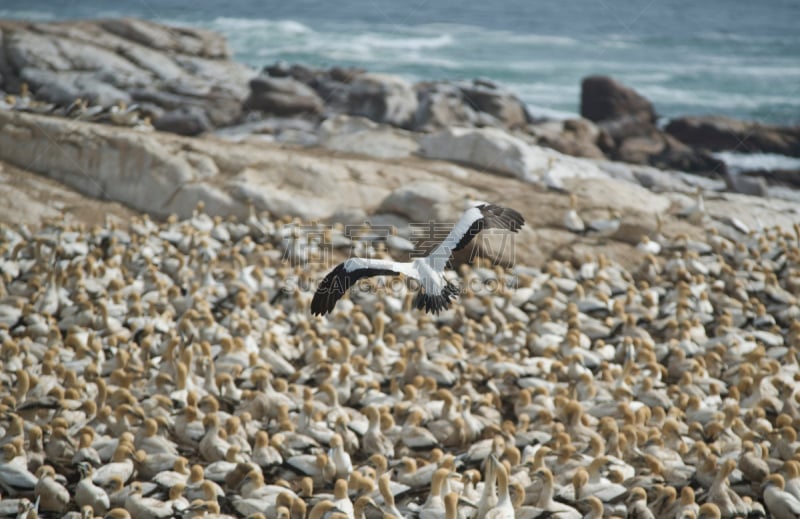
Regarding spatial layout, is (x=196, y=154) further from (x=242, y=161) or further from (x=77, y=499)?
(x=77, y=499)

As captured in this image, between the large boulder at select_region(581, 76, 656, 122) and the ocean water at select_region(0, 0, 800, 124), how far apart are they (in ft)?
26.3

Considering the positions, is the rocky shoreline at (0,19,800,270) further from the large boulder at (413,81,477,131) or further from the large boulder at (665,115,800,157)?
the large boulder at (665,115,800,157)

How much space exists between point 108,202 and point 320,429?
10363mm

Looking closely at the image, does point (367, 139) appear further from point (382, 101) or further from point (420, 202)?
point (382, 101)

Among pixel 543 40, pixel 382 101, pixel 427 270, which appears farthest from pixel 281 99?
pixel 543 40

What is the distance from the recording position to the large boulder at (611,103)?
34.5 meters

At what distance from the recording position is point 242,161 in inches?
778

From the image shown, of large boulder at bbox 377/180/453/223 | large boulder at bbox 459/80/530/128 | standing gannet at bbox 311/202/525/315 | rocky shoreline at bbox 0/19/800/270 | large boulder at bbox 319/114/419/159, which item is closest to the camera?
standing gannet at bbox 311/202/525/315

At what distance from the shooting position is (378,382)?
12.5m

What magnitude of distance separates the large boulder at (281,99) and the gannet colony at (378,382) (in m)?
11.3

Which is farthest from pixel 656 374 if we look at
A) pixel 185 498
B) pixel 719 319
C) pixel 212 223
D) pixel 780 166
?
pixel 780 166

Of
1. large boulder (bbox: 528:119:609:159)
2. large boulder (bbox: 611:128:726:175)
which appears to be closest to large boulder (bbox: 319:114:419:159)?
large boulder (bbox: 528:119:609:159)

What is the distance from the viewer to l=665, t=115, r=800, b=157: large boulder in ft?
110

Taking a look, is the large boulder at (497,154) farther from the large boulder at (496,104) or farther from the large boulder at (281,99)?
the large boulder at (281,99)
